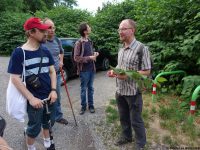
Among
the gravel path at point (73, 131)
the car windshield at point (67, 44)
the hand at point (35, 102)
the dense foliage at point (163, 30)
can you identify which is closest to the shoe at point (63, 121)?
the gravel path at point (73, 131)

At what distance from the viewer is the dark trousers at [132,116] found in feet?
14.1

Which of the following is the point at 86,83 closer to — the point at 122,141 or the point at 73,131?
the point at 73,131

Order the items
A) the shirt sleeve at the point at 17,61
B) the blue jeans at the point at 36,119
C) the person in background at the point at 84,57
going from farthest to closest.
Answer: the person in background at the point at 84,57 → the blue jeans at the point at 36,119 → the shirt sleeve at the point at 17,61

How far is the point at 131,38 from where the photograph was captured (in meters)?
4.16

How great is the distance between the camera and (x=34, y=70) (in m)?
3.74

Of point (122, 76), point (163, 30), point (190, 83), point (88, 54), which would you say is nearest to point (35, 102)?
point (122, 76)

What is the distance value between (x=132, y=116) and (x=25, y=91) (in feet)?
5.50

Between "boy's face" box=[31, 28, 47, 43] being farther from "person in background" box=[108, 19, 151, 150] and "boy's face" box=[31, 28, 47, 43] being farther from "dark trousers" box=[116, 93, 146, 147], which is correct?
"dark trousers" box=[116, 93, 146, 147]

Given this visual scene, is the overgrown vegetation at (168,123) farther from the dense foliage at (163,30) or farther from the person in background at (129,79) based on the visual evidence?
the dense foliage at (163,30)

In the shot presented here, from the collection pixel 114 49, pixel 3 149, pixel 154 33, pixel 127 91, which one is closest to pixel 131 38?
pixel 127 91

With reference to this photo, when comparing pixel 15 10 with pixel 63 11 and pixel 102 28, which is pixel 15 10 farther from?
pixel 102 28

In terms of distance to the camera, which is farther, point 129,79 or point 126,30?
point 129,79

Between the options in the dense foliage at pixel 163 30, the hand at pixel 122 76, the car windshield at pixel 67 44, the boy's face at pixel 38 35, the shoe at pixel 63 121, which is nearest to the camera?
the boy's face at pixel 38 35

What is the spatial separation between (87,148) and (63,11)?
14822mm
